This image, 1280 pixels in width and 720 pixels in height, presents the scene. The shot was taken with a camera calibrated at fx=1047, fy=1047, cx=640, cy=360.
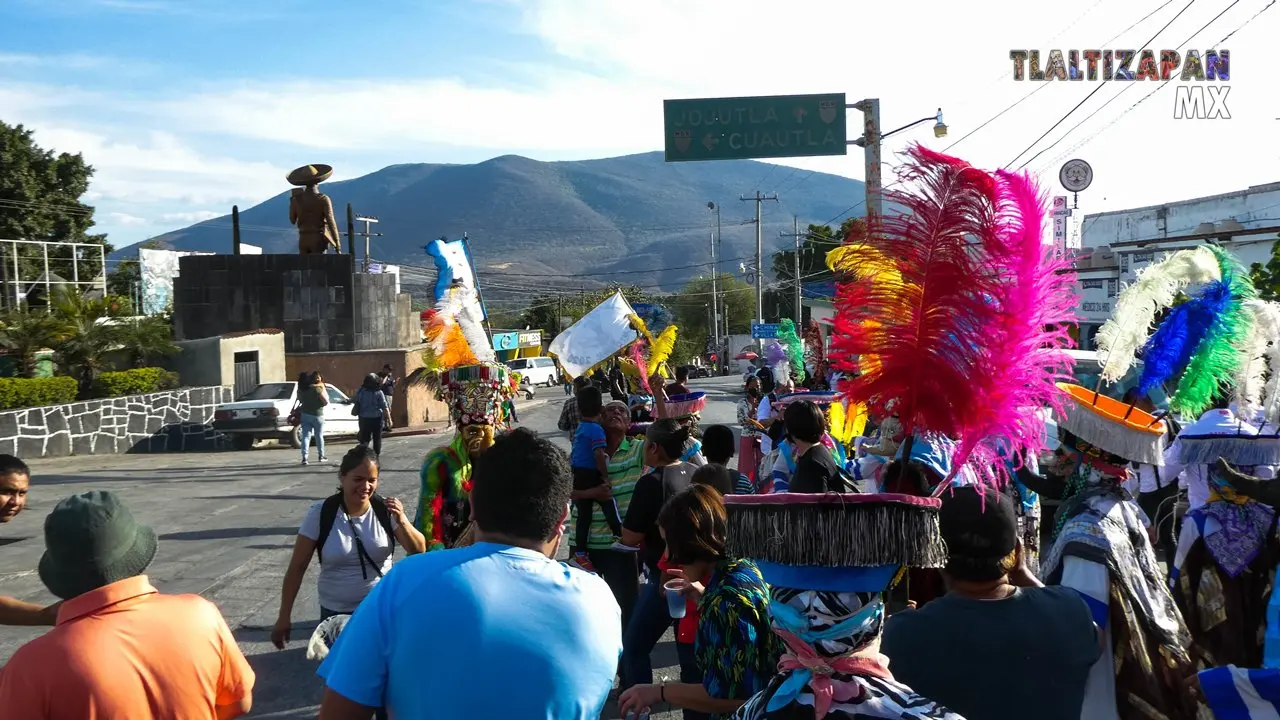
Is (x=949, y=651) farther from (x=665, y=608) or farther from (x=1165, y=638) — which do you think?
(x=665, y=608)

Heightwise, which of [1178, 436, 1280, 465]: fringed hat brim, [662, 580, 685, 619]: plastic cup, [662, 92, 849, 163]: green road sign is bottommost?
[662, 580, 685, 619]: plastic cup

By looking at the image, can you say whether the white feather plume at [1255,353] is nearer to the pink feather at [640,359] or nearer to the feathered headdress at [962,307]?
the feathered headdress at [962,307]

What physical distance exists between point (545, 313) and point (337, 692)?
79.5 m

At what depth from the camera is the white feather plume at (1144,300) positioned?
16.8 feet

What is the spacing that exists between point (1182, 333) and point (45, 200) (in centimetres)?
4224

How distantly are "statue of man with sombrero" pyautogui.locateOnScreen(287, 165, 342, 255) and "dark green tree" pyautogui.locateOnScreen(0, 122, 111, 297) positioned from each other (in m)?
11.8

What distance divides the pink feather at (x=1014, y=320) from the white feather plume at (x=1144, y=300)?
97.4 inches

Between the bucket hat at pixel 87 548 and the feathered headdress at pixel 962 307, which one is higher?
the feathered headdress at pixel 962 307

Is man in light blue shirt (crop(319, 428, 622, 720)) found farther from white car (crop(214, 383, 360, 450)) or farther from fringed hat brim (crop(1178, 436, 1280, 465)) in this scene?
white car (crop(214, 383, 360, 450))

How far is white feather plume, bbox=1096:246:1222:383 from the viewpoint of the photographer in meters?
5.11

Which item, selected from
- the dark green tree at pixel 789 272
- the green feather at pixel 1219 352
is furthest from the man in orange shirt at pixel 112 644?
the dark green tree at pixel 789 272

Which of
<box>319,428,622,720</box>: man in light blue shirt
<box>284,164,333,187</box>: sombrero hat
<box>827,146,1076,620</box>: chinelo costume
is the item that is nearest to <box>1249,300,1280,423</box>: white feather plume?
<box>827,146,1076,620</box>: chinelo costume

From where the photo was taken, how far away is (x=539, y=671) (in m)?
2.43

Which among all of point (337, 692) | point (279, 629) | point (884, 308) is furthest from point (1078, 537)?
point (279, 629)
